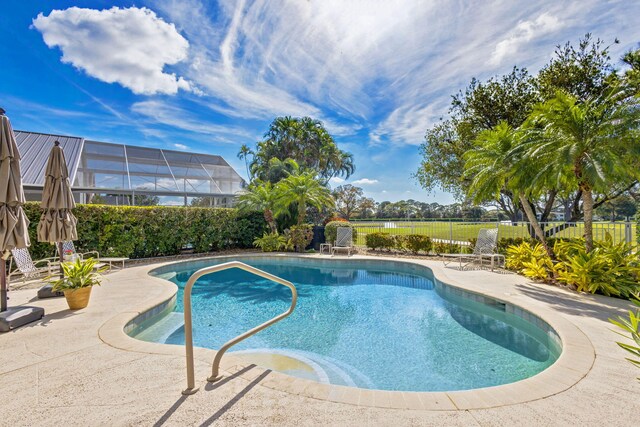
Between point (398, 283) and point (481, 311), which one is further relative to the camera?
point (398, 283)

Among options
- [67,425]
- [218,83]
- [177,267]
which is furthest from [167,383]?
[218,83]

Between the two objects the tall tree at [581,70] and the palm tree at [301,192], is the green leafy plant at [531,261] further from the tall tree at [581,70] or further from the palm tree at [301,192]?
the palm tree at [301,192]

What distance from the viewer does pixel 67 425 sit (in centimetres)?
235

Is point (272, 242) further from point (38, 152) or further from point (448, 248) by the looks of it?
point (38, 152)

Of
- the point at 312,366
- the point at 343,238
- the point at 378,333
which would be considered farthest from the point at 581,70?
the point at 312,366

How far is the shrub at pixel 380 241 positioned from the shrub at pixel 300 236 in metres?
3.15

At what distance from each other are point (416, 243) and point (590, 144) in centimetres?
791

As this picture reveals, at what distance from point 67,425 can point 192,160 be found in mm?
22519

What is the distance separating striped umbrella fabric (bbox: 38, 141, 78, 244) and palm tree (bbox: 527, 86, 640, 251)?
36.3 ft

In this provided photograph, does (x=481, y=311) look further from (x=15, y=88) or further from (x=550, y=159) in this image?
(x=15, y=88)

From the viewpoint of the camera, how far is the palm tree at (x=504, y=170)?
8125mm

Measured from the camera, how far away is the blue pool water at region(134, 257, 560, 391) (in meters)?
4.21

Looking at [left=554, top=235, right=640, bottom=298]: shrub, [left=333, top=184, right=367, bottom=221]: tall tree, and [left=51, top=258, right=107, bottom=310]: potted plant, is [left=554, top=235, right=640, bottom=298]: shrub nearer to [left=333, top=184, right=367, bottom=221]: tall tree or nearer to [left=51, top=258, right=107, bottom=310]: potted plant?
[left=51, top=258, right=107, bottom=310]: potted plant

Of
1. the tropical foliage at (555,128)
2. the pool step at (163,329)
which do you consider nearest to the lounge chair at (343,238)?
the tropical foliage at (555,128)
